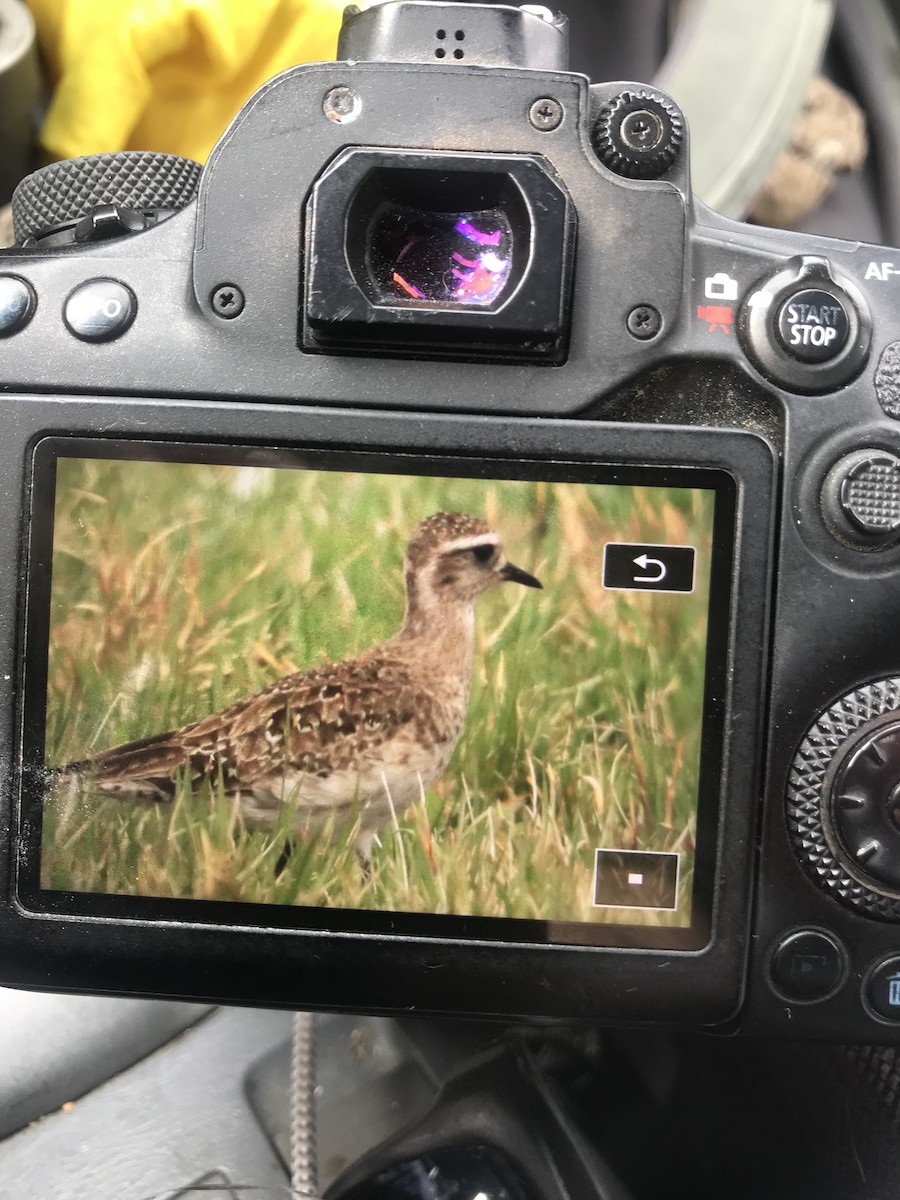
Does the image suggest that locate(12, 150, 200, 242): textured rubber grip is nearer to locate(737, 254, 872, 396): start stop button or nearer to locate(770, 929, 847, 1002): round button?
locate(737, 254, 872, 396): start stop button

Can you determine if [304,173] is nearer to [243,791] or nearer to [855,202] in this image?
[243,791]

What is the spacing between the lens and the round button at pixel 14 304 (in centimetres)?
39

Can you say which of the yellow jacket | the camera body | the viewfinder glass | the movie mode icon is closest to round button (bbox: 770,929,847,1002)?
the camera body

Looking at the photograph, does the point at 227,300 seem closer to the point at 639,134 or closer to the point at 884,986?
the point at 639,134

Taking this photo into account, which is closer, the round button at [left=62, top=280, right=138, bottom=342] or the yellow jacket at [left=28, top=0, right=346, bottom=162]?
the round button at [left=62, top=280, right=138, bottom=342]

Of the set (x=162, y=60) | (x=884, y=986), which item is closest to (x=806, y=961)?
(x=884, y=986)

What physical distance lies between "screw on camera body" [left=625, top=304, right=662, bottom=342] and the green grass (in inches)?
2.2

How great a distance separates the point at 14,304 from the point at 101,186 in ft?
0.23

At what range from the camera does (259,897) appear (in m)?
0.40

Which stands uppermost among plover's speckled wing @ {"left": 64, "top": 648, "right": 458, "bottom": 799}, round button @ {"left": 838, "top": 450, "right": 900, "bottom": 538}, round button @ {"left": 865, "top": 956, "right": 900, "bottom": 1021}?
round button @ {"left": 838, "top": 450, "right": 900, "bottom": 538}

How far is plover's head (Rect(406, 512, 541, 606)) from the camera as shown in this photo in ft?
1.27

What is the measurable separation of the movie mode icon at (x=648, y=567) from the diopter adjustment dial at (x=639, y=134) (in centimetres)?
13

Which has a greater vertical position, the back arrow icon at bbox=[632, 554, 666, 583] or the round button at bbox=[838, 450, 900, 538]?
the round button at bbox=[838, 450, 900, 538]

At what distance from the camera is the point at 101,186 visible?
17.0 inches
